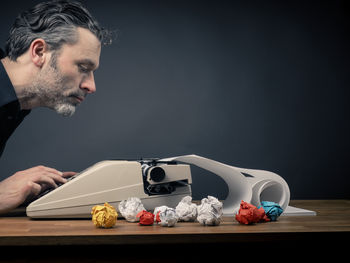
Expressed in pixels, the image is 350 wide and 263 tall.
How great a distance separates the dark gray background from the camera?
5.33 feet

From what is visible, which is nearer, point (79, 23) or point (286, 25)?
point (79, 23)

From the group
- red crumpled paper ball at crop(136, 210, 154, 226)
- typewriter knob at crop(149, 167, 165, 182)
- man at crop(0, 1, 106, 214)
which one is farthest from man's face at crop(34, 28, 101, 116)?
red crumpled paper ball at crop(136, 210, 154, 226)

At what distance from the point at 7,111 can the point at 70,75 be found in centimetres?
28

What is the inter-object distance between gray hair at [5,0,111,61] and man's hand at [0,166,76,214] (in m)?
0.53

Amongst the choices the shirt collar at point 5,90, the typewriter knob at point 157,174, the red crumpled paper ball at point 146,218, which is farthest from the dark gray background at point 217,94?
the red crumpled paper ball at point 146,218

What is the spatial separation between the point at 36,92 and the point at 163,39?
23.9 inches

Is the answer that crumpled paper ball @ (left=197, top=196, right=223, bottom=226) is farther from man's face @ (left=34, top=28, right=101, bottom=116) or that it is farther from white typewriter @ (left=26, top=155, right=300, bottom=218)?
man's face @ (left=34, top=28, right=101, bottom=116)

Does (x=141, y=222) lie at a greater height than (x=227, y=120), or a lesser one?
lesser

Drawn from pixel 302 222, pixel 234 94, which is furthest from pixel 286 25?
pixel 302 222

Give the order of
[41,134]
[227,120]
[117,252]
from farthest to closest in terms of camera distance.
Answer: [227,120]
[41,134]
[117,252]

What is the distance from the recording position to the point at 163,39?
167 centimetres

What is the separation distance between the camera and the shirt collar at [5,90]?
1.37m

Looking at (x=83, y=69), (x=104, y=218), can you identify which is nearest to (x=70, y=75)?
(x=83, y=69)

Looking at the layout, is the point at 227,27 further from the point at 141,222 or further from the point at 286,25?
the point at 141,222
